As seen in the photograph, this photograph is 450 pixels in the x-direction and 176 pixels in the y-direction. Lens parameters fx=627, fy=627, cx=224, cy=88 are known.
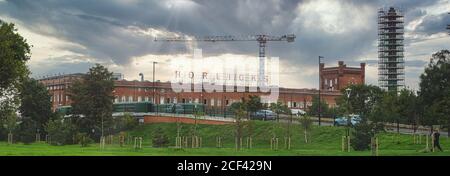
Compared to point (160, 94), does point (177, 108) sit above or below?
below

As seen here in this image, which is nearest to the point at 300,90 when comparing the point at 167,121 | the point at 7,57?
the point at 167,121

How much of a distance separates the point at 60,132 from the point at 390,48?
105 meters

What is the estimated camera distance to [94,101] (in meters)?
66.6

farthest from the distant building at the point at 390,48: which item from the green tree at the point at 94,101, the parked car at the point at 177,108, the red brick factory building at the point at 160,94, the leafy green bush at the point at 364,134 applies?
the leafy green bush at the point at 364,134

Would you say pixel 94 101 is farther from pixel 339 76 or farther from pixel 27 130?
pixel 339 76

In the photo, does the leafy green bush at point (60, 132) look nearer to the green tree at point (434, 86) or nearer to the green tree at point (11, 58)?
the green tree at point (11, 58)

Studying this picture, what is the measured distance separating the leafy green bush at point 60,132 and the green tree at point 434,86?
113 ft

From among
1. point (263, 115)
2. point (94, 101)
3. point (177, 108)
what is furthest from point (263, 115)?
point (94, 101)

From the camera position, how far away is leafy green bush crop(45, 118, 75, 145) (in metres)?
58.7

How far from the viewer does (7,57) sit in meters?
44.2

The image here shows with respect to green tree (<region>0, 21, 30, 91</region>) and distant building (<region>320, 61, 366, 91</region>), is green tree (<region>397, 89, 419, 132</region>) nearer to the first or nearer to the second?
green tree (<region>0, 21, 30, 91</region>)

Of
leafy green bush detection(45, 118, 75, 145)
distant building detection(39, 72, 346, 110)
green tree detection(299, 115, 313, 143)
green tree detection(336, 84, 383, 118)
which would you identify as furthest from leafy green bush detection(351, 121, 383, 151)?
distant building detection(39, 72, 346, 110)

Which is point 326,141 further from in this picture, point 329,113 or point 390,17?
point 390,17

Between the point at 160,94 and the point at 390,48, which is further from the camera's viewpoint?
the point at 390,48
